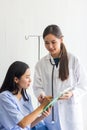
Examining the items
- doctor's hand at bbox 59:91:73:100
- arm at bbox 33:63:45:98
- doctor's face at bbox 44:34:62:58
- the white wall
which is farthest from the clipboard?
the white wall

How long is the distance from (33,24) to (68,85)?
0.70 metres

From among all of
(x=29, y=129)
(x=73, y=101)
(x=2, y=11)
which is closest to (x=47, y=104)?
(x=29, y=129)

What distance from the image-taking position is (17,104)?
59.6 inches

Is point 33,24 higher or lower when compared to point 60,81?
higher

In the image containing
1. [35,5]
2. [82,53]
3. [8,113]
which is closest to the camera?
[8,113]

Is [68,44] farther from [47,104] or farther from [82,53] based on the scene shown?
[47,104]

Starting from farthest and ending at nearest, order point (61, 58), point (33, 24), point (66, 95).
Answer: point (33, 24)
point (61, 58)
point (66, 95)

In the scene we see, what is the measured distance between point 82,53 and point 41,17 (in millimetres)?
617

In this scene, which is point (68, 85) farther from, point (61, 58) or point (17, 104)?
point (17, 104)

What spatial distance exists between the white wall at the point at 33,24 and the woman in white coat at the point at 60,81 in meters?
0.41

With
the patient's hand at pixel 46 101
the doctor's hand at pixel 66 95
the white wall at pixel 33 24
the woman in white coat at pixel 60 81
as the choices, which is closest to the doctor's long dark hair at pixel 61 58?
the woman in white coat at pixel 60 81

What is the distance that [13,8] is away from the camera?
2.06 meters

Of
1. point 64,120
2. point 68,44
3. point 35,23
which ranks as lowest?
point 64,120

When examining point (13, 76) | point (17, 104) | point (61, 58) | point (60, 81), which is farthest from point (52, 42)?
point (17, 104)
